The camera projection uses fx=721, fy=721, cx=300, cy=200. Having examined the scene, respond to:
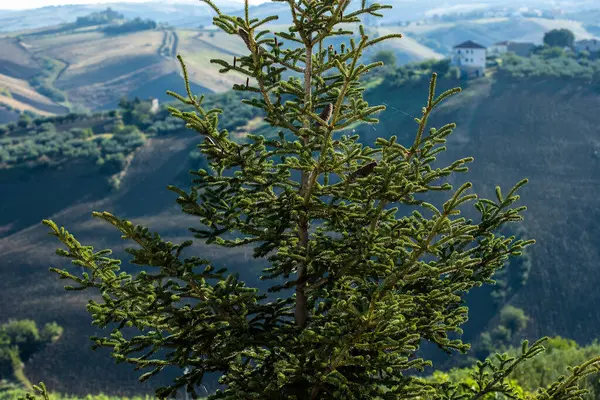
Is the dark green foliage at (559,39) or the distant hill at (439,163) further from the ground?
the dark green foliage at (559,39)

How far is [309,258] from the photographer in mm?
8281

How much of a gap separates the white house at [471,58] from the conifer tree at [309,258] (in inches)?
3778

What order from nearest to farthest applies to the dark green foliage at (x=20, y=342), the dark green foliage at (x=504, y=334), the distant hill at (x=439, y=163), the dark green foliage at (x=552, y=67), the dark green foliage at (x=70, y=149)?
A: the dark green foliage at (x=20, y=342), the dark green foliage at (x=504, y=334), the distant hill at (x=439, y=163), the dark green foliage at (x=70, y=149), the dark green foliage at (x=552, y=67)

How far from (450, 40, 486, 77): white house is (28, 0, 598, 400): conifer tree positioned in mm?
95964

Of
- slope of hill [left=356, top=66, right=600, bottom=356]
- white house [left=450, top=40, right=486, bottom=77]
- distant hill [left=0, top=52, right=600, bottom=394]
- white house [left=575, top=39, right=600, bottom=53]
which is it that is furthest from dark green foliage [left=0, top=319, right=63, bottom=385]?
white house [left=575, top=39, right=600, bottom=53]

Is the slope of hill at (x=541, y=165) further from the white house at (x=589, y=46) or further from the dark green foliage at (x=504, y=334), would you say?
the white house at (x=589, y=46)

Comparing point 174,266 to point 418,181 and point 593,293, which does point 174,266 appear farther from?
point 593,293

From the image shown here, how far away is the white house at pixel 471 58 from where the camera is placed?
331 ft

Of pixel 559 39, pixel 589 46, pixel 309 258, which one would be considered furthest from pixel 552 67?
pixel 309 258

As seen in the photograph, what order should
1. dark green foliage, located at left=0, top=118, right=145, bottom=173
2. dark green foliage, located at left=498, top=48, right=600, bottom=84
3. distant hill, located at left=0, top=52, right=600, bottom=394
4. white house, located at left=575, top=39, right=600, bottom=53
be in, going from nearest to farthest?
distant hill, located at left=0, top=52, right=600, bottom=394
dark green foliage, located at left=0, top=118, right=145, bottom=173
dark green foliage, located at left=498, top=48, right=600, bottom=84
white house, located at left=575, top=39, right=600, bottom=53

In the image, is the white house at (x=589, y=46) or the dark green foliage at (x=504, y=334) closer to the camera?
the dark green foliage at (x=504, y=334)

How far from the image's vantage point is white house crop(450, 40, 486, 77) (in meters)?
101

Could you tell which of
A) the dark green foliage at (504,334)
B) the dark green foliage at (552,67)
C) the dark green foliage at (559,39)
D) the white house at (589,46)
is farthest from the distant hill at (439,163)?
the white house at (589,46)

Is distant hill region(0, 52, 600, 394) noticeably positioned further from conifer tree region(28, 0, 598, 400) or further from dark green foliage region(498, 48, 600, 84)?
conifer tree region(28, 0, 598, 400)
